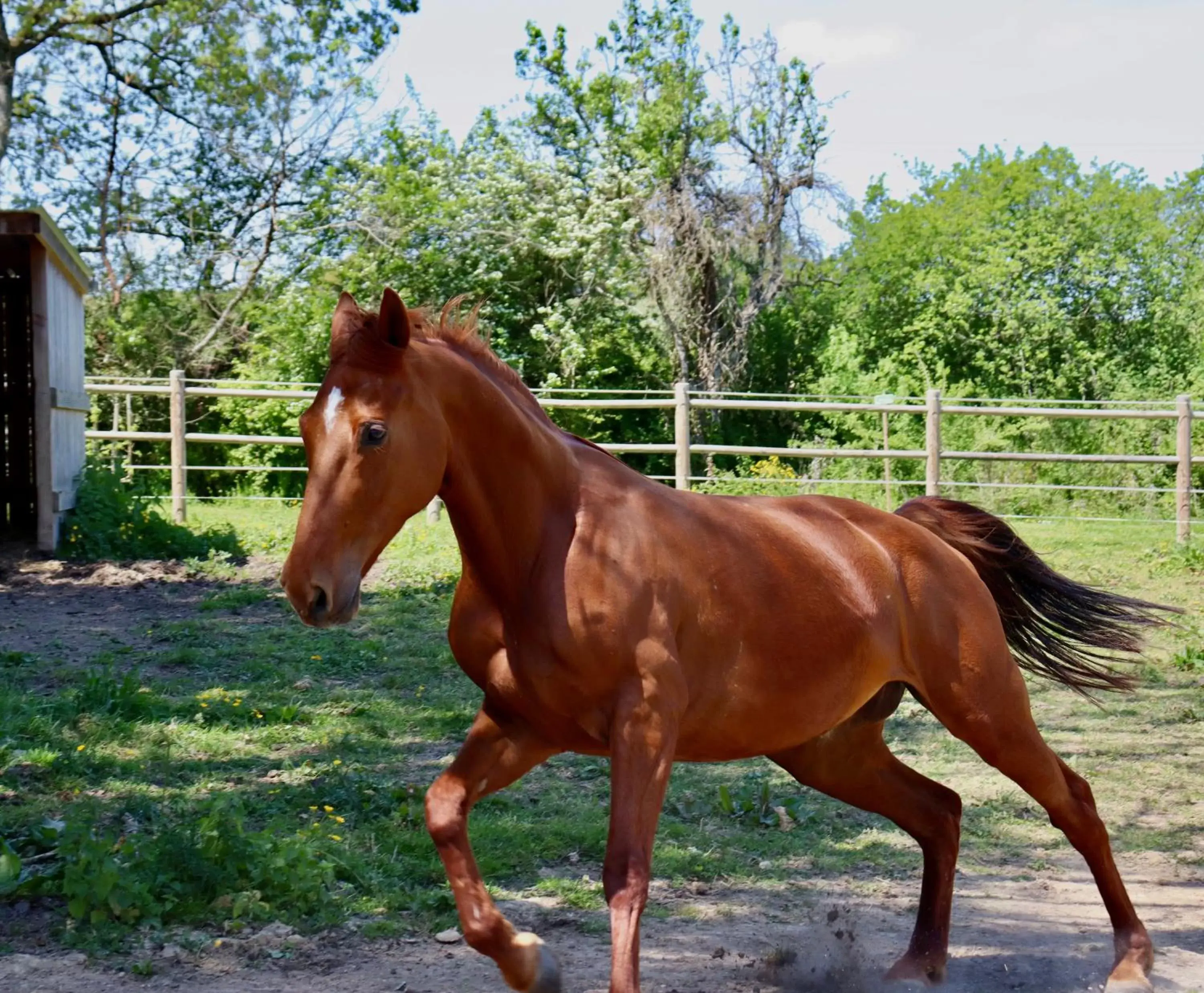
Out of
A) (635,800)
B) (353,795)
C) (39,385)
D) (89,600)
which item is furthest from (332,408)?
(39,385)

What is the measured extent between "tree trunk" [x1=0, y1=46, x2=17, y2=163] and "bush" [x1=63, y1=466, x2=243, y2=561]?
24.5 feet

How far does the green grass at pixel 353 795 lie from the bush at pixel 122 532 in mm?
3231

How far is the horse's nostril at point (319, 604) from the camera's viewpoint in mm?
2840

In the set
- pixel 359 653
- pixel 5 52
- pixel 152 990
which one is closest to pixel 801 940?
pixel 152 990

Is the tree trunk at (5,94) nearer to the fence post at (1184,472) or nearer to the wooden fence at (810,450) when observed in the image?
the wooden fence at (810,450)

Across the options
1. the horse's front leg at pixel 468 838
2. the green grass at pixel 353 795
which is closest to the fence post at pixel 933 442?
the green grass at pixel 353 795

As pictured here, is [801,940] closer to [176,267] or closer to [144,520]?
[144,520]

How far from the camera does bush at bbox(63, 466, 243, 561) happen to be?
11.5 meters

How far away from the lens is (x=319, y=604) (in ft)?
9.39

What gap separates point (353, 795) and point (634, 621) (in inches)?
97.3

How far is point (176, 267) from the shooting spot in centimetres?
2158

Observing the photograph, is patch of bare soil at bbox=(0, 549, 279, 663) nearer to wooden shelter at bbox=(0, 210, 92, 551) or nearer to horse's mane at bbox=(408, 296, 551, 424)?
wooden shelter at bbox=(0, 210, 92, 551)

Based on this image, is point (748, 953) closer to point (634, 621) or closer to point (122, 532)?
point (634, 621)

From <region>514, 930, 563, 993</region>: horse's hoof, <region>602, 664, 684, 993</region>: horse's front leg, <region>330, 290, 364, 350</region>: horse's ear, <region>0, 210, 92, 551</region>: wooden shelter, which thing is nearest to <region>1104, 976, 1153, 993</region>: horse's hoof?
<region>602, 664, 684, 993</region>: horse's front leg
